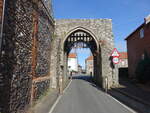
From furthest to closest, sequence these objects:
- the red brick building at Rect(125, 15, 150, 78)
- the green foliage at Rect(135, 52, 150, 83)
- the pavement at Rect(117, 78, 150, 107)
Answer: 1. the red brick building at Rect(125, 15, 150, 78)
2. the green foliage at Rect(135, 52, 150, 83)
3. the pavement at Rect(117, 78, 150, 107)

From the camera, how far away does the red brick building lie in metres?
20.5

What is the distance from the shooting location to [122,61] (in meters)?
54.0

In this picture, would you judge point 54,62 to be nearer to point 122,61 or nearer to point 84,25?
point 84,25

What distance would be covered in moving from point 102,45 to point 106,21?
285 centimetres

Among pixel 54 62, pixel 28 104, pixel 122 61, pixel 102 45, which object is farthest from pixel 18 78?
pixel 122 61

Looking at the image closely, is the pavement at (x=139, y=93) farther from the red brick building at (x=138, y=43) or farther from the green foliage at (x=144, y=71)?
the red brick building at (x=138, y=43)

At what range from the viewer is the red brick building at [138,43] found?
20477 mm

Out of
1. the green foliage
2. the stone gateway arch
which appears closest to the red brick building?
the green foliage

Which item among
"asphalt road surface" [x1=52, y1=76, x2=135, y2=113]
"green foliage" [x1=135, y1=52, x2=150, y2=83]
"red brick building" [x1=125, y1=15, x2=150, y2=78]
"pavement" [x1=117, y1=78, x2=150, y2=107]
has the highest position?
"red brick building" [x1=125, y1=15, x2=150, y2=78]

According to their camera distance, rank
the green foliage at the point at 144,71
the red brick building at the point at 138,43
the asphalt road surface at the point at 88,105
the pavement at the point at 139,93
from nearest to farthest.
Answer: the asphalt road surface at the point at 88,105, the pavement at the point at 139,93, the green foliage at the point at 144,71, the red brick building at the point at 138,43

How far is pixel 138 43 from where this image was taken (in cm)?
2375

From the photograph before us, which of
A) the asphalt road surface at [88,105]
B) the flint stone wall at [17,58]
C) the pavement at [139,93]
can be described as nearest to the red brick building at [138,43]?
the pavement at [139,93]

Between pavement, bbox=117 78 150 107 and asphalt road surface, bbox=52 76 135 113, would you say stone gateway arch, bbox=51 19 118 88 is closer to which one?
pavement, bbox=117 78 150 107

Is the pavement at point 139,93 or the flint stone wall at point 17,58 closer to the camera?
the flint stone wall at point 17,58
